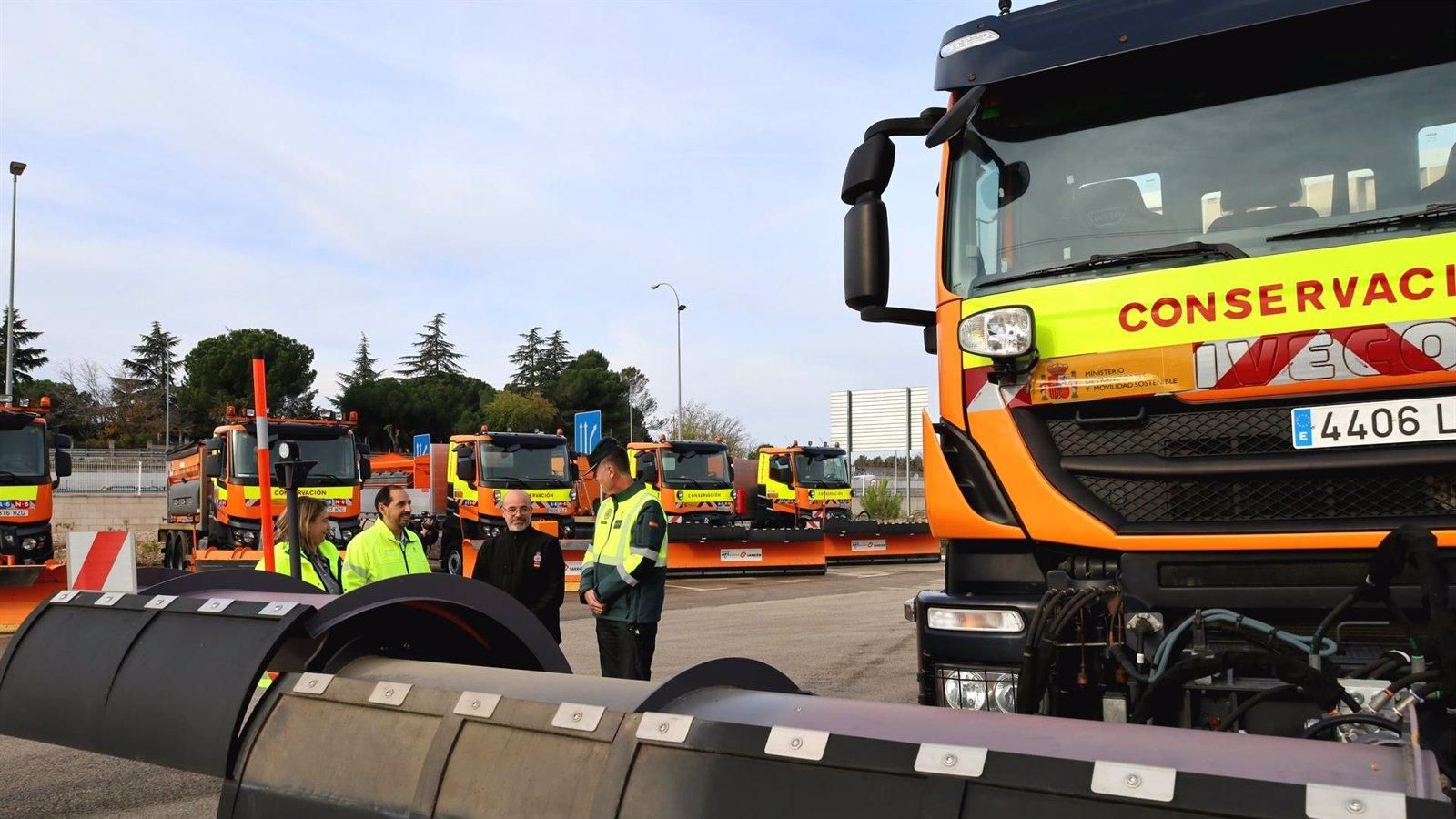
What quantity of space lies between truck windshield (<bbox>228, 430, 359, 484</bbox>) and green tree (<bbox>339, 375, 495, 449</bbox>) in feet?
165

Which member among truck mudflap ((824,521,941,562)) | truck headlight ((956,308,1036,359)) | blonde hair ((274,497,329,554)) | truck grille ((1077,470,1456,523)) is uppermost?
truck headlight ((956,308,1036,359))

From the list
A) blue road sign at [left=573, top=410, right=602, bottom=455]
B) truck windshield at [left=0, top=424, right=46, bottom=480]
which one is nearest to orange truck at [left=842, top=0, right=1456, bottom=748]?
truck windshield at [left=0, top=424, right=46, bottom=480]

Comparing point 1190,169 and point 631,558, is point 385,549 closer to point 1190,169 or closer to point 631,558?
point 631,558

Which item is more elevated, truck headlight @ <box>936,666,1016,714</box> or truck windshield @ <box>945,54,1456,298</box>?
truck windshield @ <box>945,54,1456,298</box>

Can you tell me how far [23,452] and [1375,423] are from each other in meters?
18.2

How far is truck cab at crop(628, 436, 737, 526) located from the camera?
91.4 feet

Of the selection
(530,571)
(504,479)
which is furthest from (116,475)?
(530,571)

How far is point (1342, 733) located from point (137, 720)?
273 cm

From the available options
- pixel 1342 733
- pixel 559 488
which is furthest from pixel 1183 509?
pixel 559 488

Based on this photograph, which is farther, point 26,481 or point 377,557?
point 26,481

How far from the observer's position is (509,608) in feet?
10.9

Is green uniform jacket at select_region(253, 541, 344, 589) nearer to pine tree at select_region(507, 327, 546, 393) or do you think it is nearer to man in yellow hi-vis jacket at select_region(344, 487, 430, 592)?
man in yellow hi-vis jacket at select_region(344, 487, 430, 592)

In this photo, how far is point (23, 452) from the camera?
1739cm

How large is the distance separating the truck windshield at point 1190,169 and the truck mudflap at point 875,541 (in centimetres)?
2224
